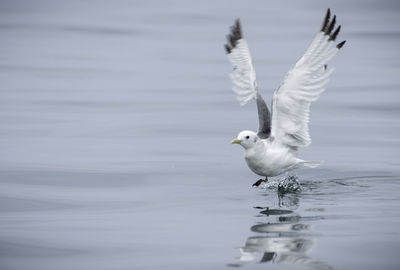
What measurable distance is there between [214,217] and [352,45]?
16.4m

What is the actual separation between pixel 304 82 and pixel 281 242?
2759 mm

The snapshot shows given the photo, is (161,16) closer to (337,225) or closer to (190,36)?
(190,36)

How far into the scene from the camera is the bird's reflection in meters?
7.98

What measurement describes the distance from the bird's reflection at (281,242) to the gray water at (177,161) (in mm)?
21

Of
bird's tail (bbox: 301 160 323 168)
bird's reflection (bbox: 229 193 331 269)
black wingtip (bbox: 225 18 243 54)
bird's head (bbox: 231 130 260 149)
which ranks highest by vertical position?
black wingtip (bbox: 225 18 243 54)

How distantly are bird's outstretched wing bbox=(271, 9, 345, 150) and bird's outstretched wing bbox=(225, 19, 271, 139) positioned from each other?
0.62 m

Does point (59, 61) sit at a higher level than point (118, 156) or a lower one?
higher

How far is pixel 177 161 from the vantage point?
1255 centimetres

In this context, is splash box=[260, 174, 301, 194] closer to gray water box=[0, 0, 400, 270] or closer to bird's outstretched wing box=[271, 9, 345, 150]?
gray water box=[0, 0, 400, 270]

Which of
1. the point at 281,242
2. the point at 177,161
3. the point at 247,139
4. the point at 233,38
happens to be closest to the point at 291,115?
the point at 247,139

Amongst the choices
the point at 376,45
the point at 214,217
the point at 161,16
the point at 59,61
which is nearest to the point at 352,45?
the point at 376,45

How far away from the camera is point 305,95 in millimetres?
10664

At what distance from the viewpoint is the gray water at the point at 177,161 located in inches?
334

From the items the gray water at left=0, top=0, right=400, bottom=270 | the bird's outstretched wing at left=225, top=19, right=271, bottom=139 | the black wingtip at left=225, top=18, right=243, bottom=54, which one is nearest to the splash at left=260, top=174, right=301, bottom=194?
the gray water at left=0, top=0, right=400, bottom=270
